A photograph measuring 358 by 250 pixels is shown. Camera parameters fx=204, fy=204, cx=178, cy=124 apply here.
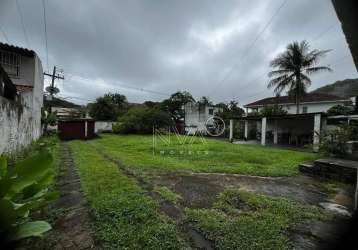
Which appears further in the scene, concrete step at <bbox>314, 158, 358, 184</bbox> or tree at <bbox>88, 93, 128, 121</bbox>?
tree at <bbox>88, 93, 128, 121</bbox>

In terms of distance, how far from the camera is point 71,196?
3.55 m

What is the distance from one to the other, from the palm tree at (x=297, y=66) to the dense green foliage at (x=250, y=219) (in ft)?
60.3

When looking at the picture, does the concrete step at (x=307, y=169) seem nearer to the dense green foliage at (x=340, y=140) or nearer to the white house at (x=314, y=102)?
the dense green foliage at (x=340, y=140)

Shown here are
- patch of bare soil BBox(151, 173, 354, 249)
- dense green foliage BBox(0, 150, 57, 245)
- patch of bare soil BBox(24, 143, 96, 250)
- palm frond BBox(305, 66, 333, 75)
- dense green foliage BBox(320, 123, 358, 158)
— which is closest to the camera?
dense green foliage BBox(0, 150, 57, 245)

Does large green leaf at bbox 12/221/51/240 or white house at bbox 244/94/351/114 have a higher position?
white house at bbox 244/94/351/114

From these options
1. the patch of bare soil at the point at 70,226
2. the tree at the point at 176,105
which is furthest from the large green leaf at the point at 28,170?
the tree at the point at 176,105

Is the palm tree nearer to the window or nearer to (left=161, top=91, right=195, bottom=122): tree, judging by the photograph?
(left=161, top=91, right=195, bottom=122): tree

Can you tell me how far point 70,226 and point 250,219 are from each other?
229 cm

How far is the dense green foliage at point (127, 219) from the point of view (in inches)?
83.5

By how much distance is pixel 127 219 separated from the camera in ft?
8.57

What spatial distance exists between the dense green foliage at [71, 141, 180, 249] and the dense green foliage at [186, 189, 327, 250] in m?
0.49

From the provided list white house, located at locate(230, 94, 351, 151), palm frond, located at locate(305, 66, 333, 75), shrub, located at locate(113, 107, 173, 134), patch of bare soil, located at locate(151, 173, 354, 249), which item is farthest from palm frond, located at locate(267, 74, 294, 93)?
patch of bare soil, located at locate(151, 173, 354, 249)

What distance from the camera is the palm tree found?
18.6m

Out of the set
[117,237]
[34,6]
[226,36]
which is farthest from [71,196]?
[226,36]
